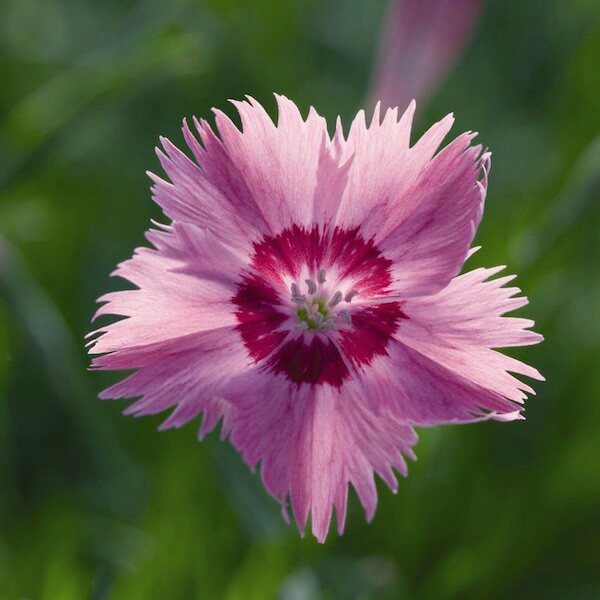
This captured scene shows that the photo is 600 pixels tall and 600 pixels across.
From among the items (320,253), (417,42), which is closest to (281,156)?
(320,253)

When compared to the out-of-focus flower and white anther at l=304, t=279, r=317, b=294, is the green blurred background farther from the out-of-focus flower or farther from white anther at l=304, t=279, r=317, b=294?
white anther at l=304, t=279, r=317, b=294

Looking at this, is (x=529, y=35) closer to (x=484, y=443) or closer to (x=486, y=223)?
(x=486, y=223)

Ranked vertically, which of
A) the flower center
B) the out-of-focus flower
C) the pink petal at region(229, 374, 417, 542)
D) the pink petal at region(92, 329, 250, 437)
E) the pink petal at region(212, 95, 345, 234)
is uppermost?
the out-of-focus flower

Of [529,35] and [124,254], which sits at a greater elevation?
[529,35]

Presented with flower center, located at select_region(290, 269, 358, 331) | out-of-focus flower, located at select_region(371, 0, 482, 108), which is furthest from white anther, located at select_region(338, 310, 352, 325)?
out-of-focus flower, located at select_region(371, 0, 482, 108)

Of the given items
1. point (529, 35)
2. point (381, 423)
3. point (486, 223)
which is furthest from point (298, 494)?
point (529, 35)

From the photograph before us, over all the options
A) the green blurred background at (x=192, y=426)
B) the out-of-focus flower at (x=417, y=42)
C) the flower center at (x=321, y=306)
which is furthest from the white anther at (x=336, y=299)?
the out-of-focus flower at (x=417, y=42)

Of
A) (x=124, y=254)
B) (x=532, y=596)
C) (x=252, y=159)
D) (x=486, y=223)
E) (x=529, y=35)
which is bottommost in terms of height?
(x=532, y=596)
